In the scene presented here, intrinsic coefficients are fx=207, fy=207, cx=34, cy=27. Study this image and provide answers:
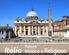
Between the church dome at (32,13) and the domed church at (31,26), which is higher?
the church dome at (32,13)

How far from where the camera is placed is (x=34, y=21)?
76.4m

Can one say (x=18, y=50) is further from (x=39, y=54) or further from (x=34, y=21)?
(x=34, y=21)

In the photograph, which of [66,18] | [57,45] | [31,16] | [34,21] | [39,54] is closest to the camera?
[39,54]

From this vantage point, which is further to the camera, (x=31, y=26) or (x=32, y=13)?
(x=32, y=13)

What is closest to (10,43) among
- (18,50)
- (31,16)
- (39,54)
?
(18,50)

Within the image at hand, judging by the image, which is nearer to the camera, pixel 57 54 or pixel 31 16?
pixel 57 54

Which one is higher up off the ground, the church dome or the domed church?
the church dome

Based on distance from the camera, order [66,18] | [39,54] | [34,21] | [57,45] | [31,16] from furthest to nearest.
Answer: [31,16]
[34,21]
[66,18]
[57,45]
[39,54]

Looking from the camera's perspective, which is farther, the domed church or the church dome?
the church dome

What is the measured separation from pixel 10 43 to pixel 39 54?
295 cm

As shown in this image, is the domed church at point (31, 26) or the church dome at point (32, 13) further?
the church dome at point (32, 13)

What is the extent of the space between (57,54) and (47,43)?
1684mm

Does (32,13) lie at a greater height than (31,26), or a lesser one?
greater

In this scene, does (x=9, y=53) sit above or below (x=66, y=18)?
below
